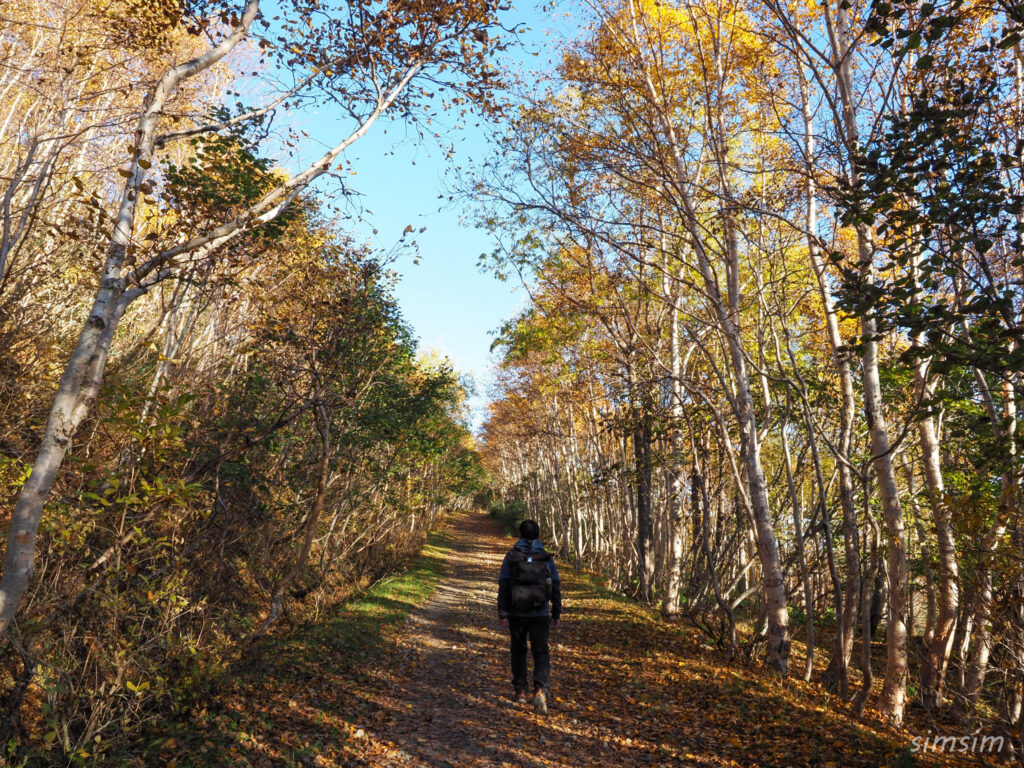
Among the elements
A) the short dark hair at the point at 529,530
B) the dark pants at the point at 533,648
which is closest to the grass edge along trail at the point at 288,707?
the dark pants at the point at 533,648

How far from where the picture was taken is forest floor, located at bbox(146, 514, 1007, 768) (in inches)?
203

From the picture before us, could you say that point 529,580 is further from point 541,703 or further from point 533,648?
point 541,703

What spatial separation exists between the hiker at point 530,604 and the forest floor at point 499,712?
345 mm

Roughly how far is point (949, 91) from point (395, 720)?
7.92 metres

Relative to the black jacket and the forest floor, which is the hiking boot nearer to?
the forest floor

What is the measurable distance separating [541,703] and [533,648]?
1.84 ft

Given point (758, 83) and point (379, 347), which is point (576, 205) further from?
point (379, 347)

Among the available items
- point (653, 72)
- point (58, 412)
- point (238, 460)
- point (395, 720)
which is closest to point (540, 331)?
point (653, 72)

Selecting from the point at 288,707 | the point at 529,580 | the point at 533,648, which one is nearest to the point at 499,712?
the point at 533,648

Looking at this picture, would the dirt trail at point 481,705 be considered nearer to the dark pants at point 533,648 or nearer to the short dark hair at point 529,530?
the dark pants at point 533,648

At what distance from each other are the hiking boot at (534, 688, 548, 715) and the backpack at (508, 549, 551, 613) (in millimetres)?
916

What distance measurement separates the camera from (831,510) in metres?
10.0

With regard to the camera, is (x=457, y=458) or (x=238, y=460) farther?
(x=457, y=458)

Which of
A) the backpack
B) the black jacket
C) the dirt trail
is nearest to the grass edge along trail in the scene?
the dirt trail
